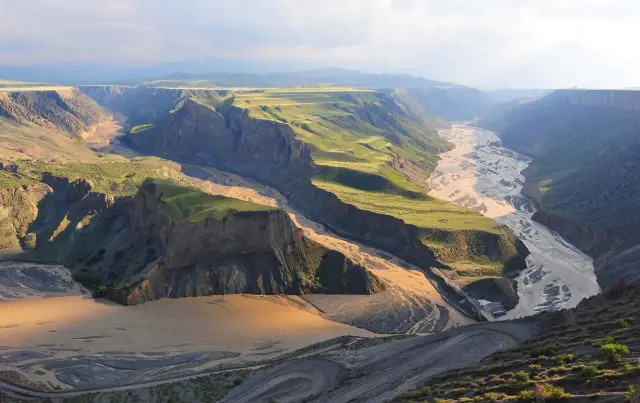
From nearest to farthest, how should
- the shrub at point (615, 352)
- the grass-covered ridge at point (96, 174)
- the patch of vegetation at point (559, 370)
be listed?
the patch of vegetation at point (559, 370), the shrub at point (615, 352), the grass-covered ridge at point (96, 174)

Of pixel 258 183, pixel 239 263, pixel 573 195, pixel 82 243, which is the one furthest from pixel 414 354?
pixel 258 183

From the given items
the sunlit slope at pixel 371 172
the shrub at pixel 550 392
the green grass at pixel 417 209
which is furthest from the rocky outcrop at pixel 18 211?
the shrub at pixel 550 392

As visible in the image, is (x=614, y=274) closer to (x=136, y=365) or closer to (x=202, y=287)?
(x=202, y=287)

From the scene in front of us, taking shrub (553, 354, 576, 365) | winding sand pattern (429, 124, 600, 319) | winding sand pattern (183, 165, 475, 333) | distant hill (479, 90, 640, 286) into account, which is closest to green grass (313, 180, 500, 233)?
winding sand pattern (183, 165, 475, 333)

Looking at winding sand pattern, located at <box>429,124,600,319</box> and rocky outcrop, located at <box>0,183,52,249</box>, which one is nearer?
winding sand pattern, located at <box>429,124,600,319</box>

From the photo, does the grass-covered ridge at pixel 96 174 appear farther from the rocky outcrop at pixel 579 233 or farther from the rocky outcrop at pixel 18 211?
the rocky outcrop at pixel 579 233

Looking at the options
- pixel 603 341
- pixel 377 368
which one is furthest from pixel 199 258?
pixel 603 341

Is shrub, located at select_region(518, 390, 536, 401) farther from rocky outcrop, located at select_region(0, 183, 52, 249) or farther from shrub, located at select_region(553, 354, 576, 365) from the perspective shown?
rocky outcrop, located at select_region(0, 183, 52, 249)
